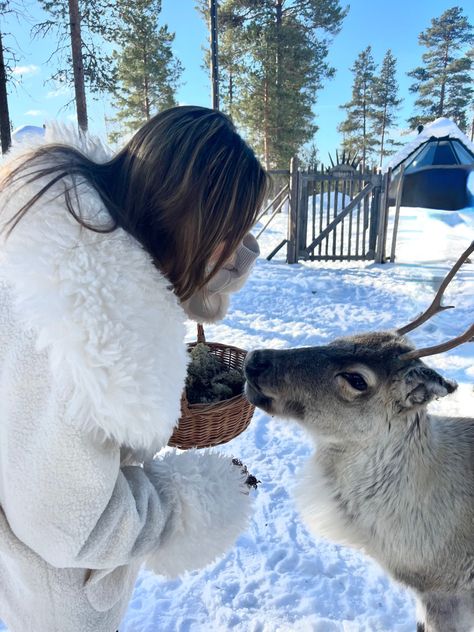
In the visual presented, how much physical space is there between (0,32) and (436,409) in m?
11.0

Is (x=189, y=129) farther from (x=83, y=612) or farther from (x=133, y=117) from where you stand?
(x=133, y=117)

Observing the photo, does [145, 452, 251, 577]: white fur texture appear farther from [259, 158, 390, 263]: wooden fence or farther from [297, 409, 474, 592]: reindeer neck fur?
[259, 158, 390, 263]: wooden fence

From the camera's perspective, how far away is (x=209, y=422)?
1508mm

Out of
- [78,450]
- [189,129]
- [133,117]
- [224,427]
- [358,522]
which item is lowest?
[358,522]

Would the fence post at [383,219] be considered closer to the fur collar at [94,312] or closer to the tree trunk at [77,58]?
the tree trunk at [77,58]

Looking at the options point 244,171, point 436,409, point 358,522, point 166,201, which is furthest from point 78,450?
point 436,409

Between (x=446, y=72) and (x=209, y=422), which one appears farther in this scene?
(x=446, y=72)

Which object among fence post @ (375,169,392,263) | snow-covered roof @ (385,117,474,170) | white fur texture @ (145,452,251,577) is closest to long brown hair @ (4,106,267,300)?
white fur texture @ (145,452,251,577)

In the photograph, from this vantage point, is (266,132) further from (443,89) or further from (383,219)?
(443,89)

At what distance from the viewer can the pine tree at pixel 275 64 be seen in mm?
16703

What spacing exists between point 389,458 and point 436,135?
16.1 metres

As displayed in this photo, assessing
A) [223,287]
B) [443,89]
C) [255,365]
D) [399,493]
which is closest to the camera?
[223,287]

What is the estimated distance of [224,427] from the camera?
1.58 meters

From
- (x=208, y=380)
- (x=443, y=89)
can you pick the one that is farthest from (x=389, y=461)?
(x=443, y=89)
